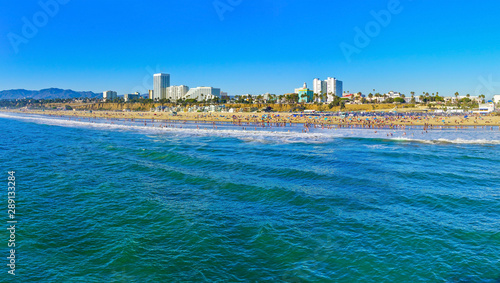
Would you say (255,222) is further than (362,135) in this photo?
No

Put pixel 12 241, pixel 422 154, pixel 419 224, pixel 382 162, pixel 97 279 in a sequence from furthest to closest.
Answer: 1. pixel 422 154
2. pixel 382 162
3. pixel 419 224
4. pixel 12 241
5. pixel 97 279

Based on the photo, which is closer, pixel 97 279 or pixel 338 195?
pixel 97 279

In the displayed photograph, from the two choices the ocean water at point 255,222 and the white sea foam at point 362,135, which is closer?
the ocean water at point 255,222

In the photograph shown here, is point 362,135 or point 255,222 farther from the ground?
point 362,135

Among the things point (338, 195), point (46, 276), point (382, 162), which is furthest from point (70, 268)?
point (382, 162)

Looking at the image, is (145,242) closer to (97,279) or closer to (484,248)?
(97,279)

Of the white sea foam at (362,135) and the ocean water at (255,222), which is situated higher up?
the white sea foam at (362,135)

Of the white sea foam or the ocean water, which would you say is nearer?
the ocean water

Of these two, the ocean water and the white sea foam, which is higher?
the white sea foam
